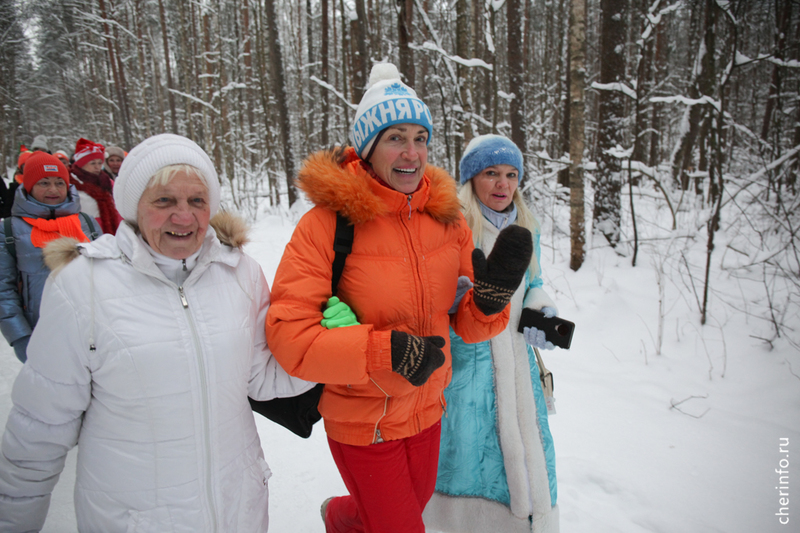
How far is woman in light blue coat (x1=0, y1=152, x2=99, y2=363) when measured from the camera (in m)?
2.57

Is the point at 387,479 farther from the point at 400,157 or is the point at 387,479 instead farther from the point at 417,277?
the point at 400,157

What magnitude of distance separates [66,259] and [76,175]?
4.24 metres

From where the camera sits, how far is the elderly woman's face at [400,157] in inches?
59.7

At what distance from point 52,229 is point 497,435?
Result: 3.35 metres

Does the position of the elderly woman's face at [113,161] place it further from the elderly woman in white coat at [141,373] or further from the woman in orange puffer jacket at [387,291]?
the woman in orange puffer jacket at [387,291]

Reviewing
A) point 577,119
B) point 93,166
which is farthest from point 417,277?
point 93,166

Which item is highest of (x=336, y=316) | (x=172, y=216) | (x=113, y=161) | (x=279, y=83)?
(x=279, y=83)

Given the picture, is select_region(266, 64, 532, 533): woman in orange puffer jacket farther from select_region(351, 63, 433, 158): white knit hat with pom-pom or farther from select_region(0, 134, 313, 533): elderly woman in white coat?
select_region(0, 134, 313, 533): elderly woman in white coat

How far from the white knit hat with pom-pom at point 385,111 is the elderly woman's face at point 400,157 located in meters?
0.04

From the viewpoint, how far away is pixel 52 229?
Answer: 2.75 metres

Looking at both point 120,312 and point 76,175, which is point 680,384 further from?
point 76,175

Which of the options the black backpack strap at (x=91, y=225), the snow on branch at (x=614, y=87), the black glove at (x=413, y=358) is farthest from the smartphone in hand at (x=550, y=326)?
the snow on branch at (x=614, y=87)

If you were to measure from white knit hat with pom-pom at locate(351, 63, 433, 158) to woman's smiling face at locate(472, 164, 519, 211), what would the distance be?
510 millimetres

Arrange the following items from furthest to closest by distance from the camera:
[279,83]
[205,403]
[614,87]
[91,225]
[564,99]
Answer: [564,99], [279,83], [614,87], [91,225], [205,403]
